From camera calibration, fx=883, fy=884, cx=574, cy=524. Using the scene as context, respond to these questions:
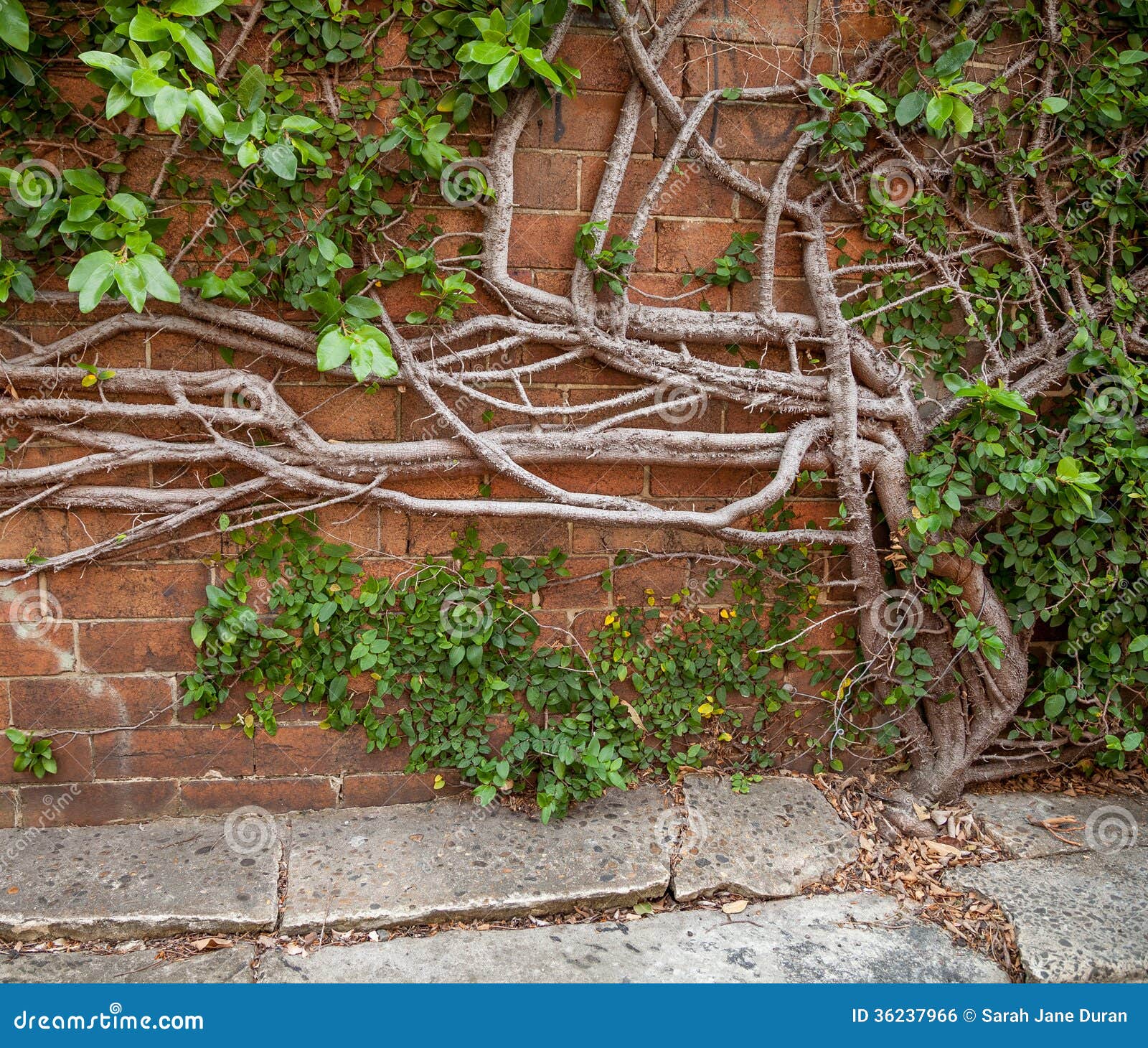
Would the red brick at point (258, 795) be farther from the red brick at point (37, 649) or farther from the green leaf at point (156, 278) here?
the green leaf at point (156, 278)

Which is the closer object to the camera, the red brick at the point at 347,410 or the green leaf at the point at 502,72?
the green leaf at the point at 502,72

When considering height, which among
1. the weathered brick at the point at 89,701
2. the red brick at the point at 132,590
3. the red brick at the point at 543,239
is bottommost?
the weathered brick at the point at 89,701

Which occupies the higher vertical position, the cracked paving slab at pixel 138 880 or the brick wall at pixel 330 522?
the brick wall at pixel 330 522

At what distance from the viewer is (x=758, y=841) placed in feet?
8.37

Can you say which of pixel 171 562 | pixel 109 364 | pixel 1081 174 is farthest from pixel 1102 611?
pixel 109 364

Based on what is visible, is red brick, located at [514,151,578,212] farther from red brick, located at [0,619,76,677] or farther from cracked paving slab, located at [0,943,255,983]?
cracked paving slab, located at [0,943,255,983]

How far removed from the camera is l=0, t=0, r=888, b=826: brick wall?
2.47 metres

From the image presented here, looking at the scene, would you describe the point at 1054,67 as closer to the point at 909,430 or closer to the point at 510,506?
the point at 909,430

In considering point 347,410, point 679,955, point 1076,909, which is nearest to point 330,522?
point 347,410

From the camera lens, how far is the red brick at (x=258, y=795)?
2.62 meters

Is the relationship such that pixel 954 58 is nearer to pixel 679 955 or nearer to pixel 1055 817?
pixel 1055 817

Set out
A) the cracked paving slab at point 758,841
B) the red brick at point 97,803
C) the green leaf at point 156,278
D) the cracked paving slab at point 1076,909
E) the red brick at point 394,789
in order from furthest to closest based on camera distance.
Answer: the red brick at point 394,789, the red brick at point 97,803, the cracked paving slab at point 758,841, the cracked paving slab at point 1076,909, the green leaf at point 156,278

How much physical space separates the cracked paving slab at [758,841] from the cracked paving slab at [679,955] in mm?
88

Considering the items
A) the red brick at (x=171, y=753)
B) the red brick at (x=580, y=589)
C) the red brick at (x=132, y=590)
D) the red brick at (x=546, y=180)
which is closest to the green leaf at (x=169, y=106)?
the red brick at (x=546, y=180)
